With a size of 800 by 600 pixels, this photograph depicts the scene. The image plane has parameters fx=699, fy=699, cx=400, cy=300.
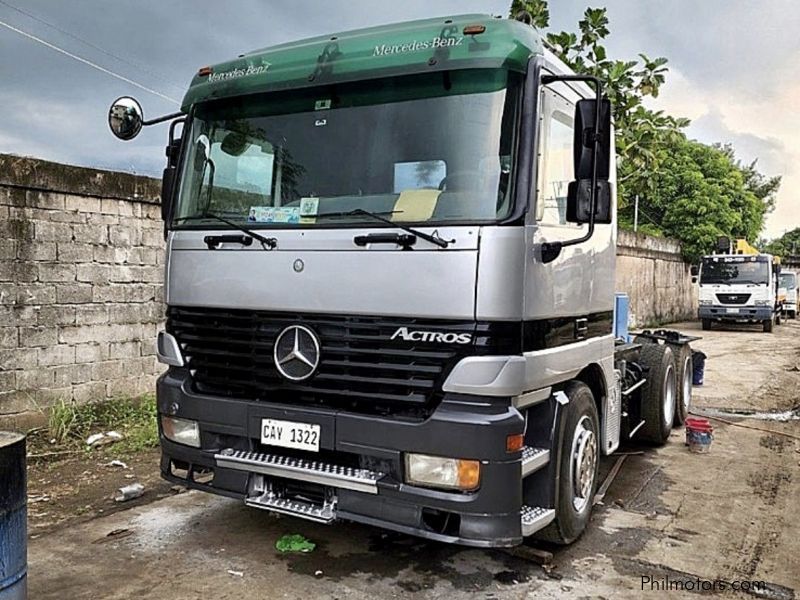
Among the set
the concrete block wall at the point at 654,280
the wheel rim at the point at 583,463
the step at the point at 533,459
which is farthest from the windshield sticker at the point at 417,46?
the concrete block wall at the point at 654,280

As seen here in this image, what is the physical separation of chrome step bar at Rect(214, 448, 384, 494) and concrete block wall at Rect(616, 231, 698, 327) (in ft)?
50.5

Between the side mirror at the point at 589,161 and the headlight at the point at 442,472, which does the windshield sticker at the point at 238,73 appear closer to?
the side mirror at the point at 589,161

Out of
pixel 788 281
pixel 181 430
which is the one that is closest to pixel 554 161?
pixel 181 430

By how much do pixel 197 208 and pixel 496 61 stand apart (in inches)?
72.3

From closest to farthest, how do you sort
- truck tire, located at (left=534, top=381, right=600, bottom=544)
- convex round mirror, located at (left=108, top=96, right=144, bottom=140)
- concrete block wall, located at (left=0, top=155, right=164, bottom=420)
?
truck tire, located at (left=534, top=381, right=600, bottom=544), convex round mirror, located at (left=108, top=96, right=144, bottom=140), concrete block wall, located at (left=0, top=155, right=164, bottom=420)

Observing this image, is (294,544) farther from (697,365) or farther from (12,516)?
(697,365)

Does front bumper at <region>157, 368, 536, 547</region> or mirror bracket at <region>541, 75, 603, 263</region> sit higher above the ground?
mirror bracket at <region>541, 75, 603, 263</region>

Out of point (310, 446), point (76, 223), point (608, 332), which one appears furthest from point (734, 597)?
point (76, 223)

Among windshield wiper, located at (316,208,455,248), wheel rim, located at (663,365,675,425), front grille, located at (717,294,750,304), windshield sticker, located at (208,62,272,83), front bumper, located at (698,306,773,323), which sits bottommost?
wheel rim, located at (663,365,675,425)

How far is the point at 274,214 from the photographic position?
143 inches

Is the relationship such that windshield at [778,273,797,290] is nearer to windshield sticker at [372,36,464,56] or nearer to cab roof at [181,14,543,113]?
cab roof at [181,14,543,113]

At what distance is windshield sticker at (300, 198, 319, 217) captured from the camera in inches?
139

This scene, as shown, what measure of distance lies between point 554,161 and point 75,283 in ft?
14.4

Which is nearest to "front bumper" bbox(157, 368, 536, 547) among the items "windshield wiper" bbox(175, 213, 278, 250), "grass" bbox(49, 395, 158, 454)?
"windshield wiper" bbox(175, 213, 278, 250)
